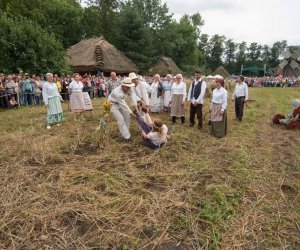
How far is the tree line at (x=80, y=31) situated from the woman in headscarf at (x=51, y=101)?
9824mm

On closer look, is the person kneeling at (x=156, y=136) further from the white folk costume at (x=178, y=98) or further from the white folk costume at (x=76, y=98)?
the white folk costume at (x=76, y=98)

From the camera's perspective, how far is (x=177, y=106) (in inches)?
380

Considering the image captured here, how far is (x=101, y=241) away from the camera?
3.74 meters

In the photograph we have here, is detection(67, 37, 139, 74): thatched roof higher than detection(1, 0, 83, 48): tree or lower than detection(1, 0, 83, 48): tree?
lower

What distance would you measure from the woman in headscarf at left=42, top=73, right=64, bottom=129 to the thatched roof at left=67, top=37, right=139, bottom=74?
18.9m

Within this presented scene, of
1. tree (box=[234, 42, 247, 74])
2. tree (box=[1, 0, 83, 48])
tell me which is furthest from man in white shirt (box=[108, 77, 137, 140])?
tree (box=[234, 42, 247, 74])

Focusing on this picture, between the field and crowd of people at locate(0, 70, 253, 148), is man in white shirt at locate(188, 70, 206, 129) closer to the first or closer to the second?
crowd of people at locate(0, 70, 253, 148)

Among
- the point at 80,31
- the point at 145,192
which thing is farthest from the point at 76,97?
the point at 80,31

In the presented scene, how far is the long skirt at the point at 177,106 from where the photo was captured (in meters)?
9.62

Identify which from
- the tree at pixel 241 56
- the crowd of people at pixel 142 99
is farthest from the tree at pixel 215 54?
the crowd of people at pixel 142 99

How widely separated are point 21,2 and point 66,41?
6.05 meters

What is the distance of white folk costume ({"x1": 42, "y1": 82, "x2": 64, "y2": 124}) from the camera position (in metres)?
9.19

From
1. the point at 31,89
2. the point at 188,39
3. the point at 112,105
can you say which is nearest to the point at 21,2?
the point at 31,89

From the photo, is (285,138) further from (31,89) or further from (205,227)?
(31,89)
